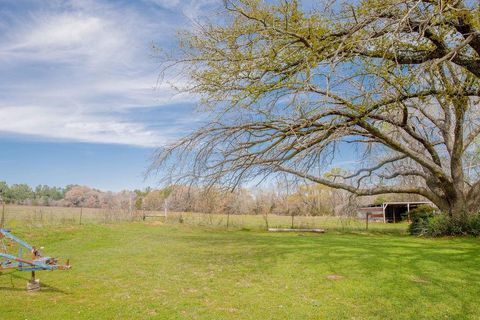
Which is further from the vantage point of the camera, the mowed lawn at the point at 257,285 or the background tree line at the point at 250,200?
the background tree line at the point at 250,200

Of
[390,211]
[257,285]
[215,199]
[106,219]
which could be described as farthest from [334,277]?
[390,211]

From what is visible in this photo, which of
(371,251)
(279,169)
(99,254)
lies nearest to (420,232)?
(371,251)

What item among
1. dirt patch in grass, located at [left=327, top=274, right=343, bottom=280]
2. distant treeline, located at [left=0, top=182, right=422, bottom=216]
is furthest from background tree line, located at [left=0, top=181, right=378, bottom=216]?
dirt patch in grass, located at [left=327, top=274, right=343, bottom=280]

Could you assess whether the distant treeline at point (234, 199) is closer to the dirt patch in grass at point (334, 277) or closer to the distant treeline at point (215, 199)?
the distant treeline at point (215, 199)

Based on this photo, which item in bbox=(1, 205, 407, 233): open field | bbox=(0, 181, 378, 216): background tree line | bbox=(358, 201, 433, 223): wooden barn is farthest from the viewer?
bbox=(358, 201, 433, 223): wooden barn

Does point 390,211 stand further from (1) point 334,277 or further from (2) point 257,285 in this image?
(2) point 257,285

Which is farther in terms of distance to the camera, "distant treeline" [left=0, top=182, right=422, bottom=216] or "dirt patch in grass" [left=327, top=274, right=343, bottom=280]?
"distant treeline" [left=0, top=182, right=422, bottom=216]

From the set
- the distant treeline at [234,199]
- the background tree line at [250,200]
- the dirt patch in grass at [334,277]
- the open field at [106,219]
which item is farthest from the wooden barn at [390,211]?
the dirt patch in grass at [334,277]

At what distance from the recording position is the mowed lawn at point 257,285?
7371mm

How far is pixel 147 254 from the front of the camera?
14.6 metres

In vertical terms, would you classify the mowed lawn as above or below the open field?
below

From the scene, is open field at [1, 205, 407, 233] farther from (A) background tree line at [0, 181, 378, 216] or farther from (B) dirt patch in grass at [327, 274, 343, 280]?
(B) dirt patch in grass at [327, 274, 343, 280]

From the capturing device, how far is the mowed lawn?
737 centimetres

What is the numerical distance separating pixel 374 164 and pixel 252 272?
494 inches
